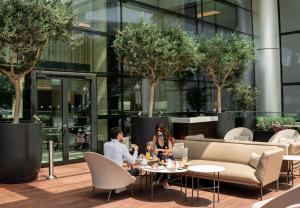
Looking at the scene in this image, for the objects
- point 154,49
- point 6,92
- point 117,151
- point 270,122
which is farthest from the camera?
point 270,122

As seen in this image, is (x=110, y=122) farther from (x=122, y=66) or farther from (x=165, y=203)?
(x=165, y=203)

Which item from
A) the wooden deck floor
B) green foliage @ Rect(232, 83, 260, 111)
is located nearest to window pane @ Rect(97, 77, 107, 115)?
the wooden deck floor

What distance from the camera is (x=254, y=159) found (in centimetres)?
621

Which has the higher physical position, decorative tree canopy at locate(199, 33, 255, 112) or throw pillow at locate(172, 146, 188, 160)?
decorative tree canopy at locate(199, 33, 255, 112)

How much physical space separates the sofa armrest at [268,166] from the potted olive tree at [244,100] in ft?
27.5

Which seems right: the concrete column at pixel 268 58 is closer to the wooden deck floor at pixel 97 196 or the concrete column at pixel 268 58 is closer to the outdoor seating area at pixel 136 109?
the outdoor seating area at pixel 136 109

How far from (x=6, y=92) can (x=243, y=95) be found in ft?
31.1

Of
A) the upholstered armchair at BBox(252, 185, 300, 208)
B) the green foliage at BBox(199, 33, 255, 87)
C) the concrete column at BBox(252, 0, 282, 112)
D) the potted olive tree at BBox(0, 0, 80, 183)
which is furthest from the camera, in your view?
the concrete column at BBox(252, 0, 282, 112)

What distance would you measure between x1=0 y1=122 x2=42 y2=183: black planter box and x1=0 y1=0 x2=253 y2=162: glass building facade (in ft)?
5.76

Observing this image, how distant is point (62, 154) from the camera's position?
9.22 metres

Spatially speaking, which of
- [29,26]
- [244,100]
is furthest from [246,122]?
[29,26]

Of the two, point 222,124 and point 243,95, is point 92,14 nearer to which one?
point 222,124

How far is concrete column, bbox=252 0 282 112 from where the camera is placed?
623 inches

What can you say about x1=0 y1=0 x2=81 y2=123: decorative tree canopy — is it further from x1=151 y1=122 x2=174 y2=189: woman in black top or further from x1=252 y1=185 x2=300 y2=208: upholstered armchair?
x1=252 y1=185 x2=300 y2=208: upholstered armchair
